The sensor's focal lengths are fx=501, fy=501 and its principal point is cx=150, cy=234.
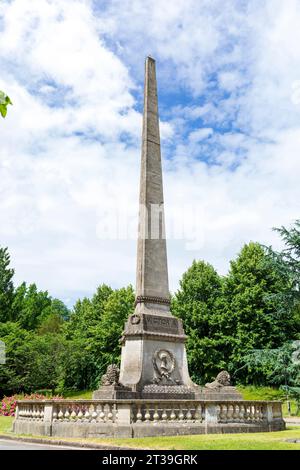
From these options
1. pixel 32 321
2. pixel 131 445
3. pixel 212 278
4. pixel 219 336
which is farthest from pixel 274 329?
pixel 32 321

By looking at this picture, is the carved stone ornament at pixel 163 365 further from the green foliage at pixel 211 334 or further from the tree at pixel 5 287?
the tree at pixel 5 287

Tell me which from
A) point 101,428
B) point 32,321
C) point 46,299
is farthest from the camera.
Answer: point 46,299

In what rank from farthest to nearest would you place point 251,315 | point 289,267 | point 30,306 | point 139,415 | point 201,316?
point 30,306
point 201,316
point 251,315
point 289,267
point 139,415

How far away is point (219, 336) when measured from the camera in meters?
43.0

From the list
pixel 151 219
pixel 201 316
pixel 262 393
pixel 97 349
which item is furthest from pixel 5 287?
pixel 151 219

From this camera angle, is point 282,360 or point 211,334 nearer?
point 282,360

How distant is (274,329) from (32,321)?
1633 inches

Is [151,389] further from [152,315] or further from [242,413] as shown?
[242,413]

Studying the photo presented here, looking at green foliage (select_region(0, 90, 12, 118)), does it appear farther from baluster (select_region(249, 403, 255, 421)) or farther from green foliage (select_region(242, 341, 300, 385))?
green foliage (select_region(242, 341, 300, 385))

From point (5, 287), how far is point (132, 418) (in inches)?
2168

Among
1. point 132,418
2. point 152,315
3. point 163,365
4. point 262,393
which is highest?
point 152,315

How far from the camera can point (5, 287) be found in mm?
66125

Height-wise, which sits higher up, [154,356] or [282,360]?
[282,360]
